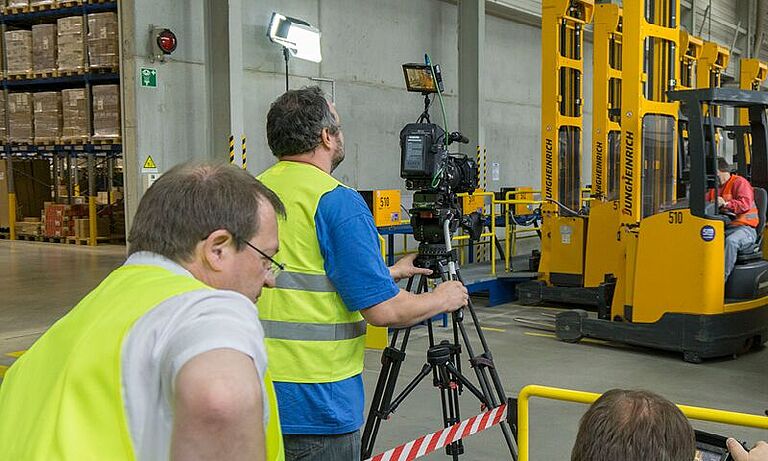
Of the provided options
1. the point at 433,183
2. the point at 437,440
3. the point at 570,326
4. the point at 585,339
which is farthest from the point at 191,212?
the point at 585,339

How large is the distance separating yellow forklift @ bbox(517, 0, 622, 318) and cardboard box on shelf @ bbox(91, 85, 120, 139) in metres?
7.50

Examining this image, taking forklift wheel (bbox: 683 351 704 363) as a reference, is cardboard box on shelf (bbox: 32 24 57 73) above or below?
above

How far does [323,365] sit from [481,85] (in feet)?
49.0

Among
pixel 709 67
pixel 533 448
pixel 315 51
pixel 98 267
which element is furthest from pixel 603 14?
pixel 98 267

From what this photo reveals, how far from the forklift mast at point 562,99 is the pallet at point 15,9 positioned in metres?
10.5

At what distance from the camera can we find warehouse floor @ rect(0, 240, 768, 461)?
5445mm

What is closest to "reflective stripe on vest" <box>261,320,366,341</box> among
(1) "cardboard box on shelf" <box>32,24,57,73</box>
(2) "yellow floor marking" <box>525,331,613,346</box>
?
(2) "yellow floor marking" <box>525,331,613,346</box>

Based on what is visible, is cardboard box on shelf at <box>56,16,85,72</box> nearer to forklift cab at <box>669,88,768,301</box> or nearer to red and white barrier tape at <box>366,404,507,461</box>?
forklift cab at <box>669,88,768,301</box>

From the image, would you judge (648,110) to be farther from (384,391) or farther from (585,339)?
(384,391)

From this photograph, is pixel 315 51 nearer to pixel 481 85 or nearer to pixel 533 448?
pixel 481 85

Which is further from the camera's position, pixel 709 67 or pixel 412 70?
pixel 709 67

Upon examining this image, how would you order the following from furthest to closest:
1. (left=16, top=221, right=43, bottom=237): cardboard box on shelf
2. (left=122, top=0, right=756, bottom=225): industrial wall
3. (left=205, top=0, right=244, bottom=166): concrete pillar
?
1. (left=16, top=221, right=43, bottom=237): cardboard box on shelf
2. (left=205, top=0, right=244, bottom=166): concrete pillar
3. (left=122, top=0, right=756, bottom=225): industrial wall

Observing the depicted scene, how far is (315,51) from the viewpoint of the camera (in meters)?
14.4

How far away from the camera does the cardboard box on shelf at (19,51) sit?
15352mm
